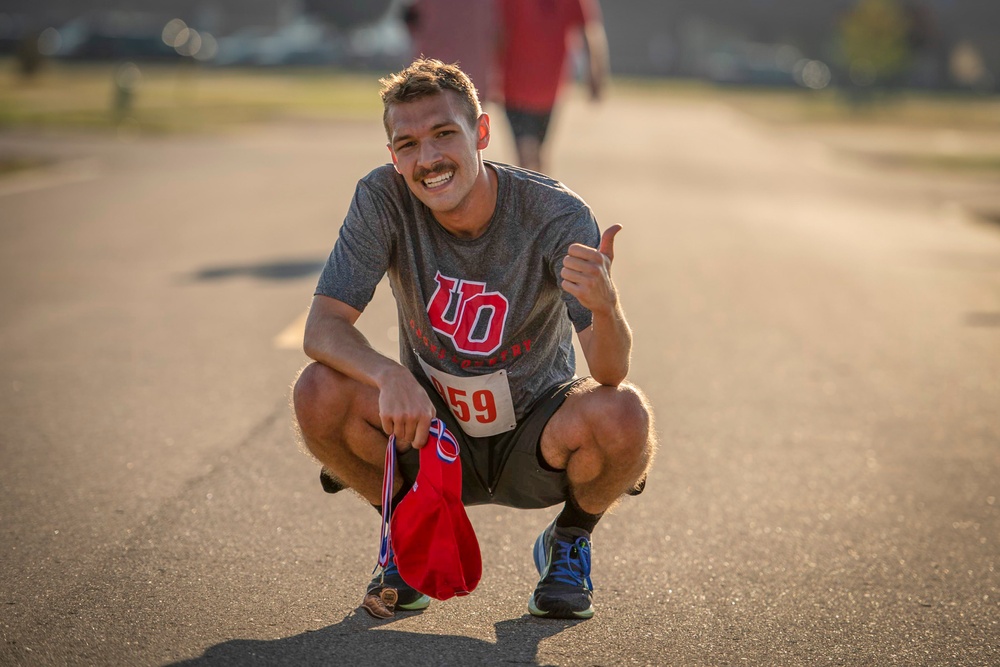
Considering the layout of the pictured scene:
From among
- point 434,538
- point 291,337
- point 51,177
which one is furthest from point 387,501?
point 51,177

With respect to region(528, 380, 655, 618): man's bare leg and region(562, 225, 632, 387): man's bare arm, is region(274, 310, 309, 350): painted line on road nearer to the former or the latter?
region(528, 380, 655, 618): man's bare leg

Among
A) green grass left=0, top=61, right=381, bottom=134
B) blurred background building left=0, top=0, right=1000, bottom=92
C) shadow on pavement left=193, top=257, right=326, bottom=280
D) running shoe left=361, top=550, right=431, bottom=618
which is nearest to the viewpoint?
running shoe left=361, top=550, right=431, bottom=618

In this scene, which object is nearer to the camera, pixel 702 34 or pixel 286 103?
pixel 286 103

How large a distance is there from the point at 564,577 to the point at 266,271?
20.9 ft

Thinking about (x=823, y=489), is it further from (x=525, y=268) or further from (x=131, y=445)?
(x=131, y=445)

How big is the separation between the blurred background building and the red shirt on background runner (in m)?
54.5

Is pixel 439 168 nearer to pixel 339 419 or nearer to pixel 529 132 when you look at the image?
pixel 339 419

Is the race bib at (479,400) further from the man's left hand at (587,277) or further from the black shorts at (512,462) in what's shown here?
the man's left hand at (587,277)

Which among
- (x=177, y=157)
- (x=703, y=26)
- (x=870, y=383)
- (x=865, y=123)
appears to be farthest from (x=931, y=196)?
(x=703, y=26)

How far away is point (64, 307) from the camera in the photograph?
821 cm

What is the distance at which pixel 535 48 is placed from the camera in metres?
10.2

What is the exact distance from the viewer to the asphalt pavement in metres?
3.59

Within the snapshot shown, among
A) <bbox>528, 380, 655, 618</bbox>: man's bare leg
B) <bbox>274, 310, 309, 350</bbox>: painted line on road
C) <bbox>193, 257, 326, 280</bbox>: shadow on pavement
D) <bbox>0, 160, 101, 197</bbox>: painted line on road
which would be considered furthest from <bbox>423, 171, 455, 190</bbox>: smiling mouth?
<bbox>0, 160, 101, 197</bbox>: painted line on road

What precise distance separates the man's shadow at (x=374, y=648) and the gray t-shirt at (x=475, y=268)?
75 cm
